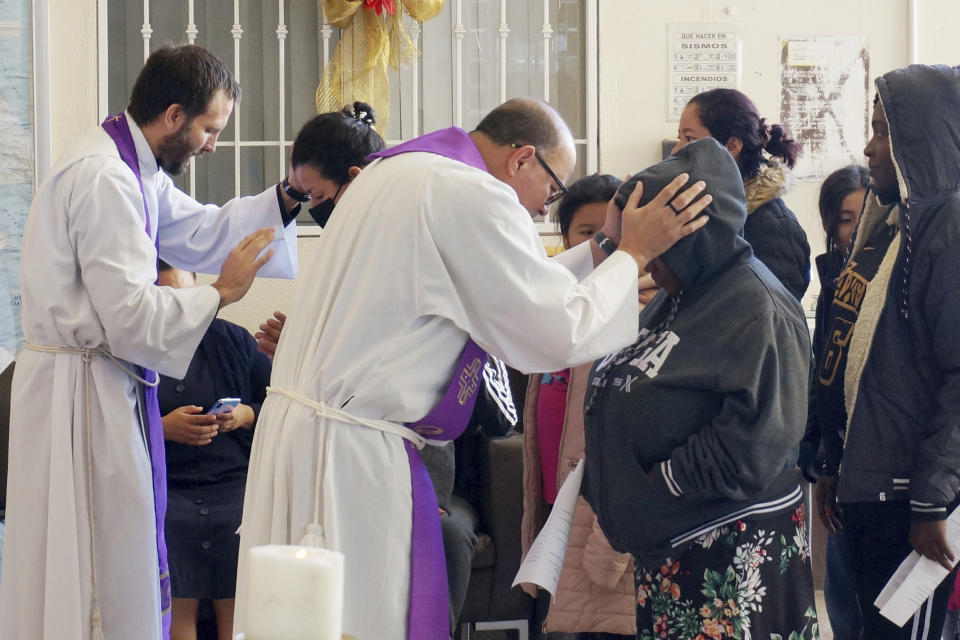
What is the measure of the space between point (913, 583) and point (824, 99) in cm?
301

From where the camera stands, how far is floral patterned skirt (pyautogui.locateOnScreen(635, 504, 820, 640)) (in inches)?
68.1

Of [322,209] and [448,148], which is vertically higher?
[448,148]

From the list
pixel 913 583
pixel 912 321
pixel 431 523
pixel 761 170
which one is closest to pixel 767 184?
pixel 761 170

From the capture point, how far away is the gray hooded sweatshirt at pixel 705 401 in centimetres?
170

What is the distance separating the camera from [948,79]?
2109mm

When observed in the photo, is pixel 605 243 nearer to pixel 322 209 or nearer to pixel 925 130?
pixel 925 130

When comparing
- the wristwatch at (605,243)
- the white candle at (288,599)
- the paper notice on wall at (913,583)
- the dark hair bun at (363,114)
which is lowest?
the paper notice on wall at (913,583)

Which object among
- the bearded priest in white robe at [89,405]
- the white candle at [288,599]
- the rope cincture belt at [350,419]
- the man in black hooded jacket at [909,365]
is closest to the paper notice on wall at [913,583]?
the man in black hooded jacket at [909,365]

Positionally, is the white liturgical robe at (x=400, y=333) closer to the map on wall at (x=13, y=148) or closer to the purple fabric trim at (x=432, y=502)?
the purple fabric trim at (x=432, y=502)

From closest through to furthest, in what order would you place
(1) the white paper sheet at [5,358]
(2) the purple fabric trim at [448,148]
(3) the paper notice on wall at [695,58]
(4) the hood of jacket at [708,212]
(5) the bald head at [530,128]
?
(4) the hood of jacket at [708,212] < (2) the purple fabric trim at [448,148] < (5) the bald head at [530,128] < (1) the white paper sheet at [5,358] < (3) the paper notice on wall at [695,58]

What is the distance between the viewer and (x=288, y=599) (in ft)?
2.34

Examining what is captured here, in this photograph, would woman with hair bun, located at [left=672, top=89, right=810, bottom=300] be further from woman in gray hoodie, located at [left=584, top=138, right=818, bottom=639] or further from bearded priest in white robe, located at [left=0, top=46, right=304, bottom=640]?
bearded priest in white robe, located at [left=0, top=46, right=304, bottom=640]

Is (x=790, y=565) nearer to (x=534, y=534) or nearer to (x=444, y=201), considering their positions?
(x=444, y=201)

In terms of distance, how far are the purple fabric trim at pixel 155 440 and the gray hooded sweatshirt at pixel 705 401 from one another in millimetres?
1174
